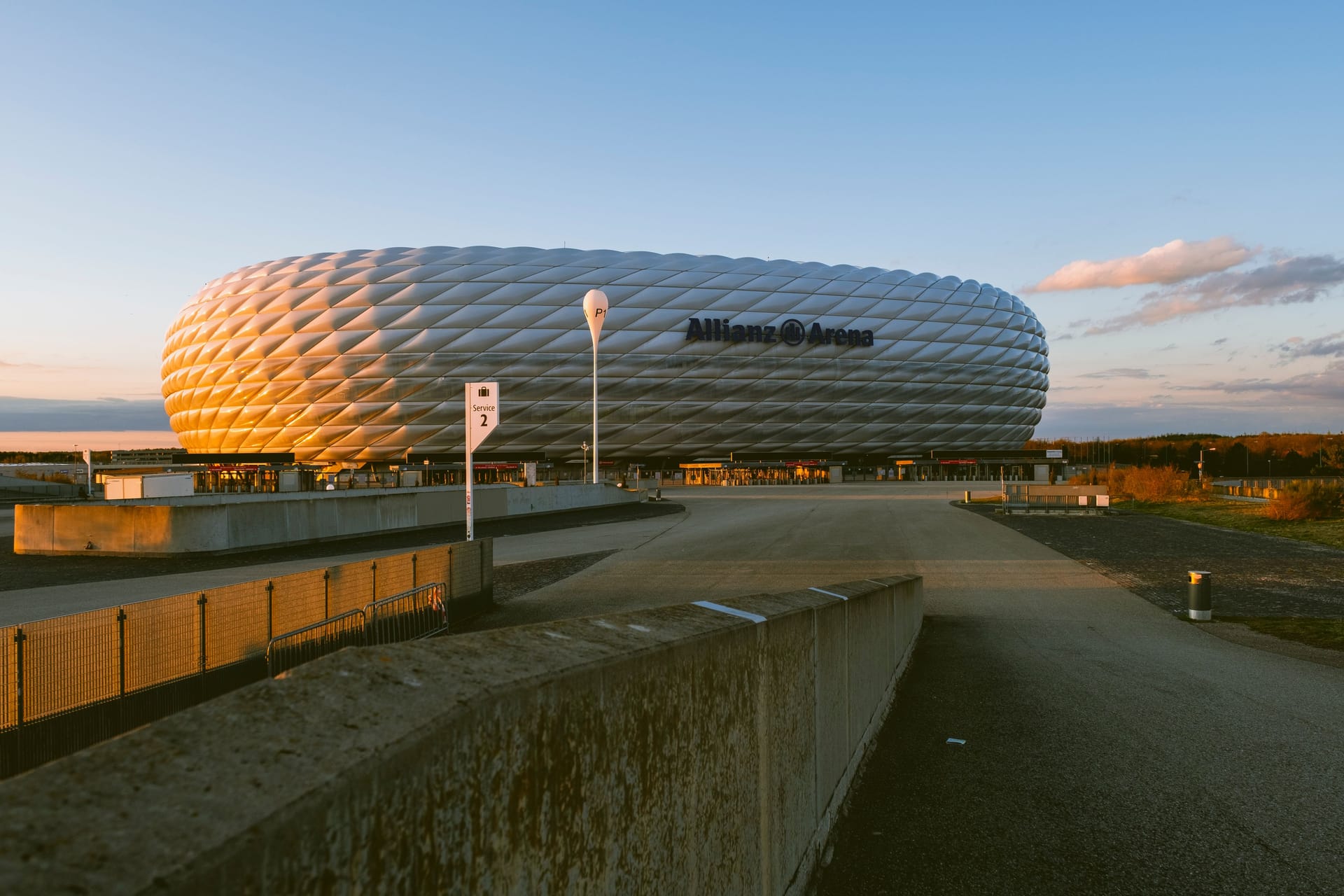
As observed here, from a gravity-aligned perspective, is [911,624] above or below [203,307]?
below

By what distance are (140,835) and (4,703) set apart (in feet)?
18.3

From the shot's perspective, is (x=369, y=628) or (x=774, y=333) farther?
(x=774, y=333)

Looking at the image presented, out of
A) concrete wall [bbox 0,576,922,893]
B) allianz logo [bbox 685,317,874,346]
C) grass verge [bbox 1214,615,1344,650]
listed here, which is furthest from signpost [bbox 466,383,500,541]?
allianz logo [bbox 685,317,874,346]

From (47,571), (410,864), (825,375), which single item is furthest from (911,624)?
(825,375)

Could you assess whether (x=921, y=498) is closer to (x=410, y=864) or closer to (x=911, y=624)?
(x=911, y=624)

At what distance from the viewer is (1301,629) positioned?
1147 cm

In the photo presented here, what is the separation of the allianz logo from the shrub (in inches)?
2283

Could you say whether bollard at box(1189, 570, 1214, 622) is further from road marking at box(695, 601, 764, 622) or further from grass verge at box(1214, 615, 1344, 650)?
road marking at box(695, 601, 764, 622)

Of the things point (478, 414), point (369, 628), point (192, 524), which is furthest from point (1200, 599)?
point (192, 524)

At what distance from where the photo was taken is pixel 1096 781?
5586 mm

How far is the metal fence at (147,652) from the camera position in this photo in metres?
5.54

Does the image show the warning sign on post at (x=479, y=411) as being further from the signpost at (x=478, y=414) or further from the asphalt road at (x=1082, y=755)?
the asphalt road at (x=1082, y=755)

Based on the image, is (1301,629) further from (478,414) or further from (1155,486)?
(1155,486)

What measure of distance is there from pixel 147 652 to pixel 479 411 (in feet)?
27.8
